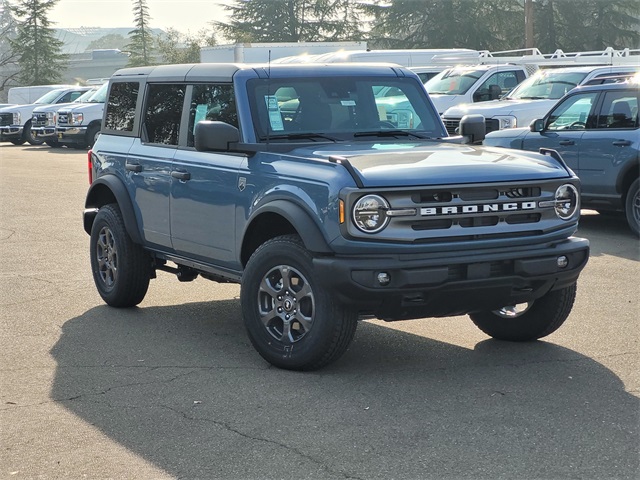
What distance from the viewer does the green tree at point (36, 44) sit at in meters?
79.8

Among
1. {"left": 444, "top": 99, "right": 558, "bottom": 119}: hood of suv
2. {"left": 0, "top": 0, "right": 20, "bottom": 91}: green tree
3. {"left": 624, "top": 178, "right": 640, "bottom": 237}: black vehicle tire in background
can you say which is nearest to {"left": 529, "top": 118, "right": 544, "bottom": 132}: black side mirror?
{"left": 624, "top": 178, "right": 640, "bottom": 237}: black vehicle tire in background

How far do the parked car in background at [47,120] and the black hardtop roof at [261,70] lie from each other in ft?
81.2

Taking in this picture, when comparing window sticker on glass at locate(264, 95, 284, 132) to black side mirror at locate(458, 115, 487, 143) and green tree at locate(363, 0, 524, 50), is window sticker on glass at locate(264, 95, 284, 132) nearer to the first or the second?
black side mirror at locate(458, 115, 487, 143)

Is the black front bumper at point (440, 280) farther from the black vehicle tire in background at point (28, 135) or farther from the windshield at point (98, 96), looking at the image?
the black vehicle tire in background at point (28, 135)

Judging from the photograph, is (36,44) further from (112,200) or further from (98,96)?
(112,200)

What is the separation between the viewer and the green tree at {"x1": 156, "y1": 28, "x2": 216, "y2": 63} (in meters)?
58.7

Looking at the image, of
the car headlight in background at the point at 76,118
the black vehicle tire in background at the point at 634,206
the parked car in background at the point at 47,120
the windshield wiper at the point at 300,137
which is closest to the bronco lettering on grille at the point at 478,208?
the windshield wiper at the point at 300,137

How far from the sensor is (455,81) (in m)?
23.6

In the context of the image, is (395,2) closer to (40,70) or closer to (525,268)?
(40,70)

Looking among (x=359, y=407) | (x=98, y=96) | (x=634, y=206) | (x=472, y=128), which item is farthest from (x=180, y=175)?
(x=98, y=96)

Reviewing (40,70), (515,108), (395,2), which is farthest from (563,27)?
(515,108)

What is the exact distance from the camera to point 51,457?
504 cm

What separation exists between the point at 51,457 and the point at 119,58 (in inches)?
4240

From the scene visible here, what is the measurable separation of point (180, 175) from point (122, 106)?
5.16 feet
